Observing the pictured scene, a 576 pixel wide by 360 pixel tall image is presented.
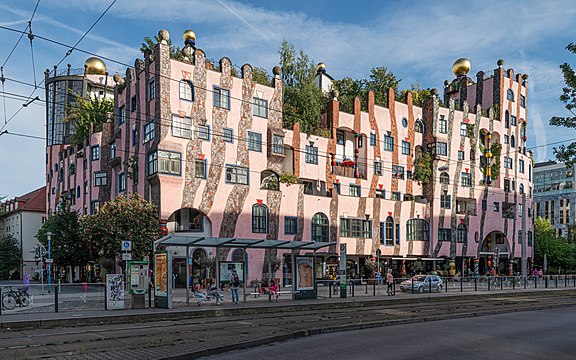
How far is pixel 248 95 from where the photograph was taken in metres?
46.9

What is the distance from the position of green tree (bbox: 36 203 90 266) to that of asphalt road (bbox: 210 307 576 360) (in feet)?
123

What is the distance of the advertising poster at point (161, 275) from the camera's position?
930 inches

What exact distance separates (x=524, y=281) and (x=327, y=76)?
35.6 metres

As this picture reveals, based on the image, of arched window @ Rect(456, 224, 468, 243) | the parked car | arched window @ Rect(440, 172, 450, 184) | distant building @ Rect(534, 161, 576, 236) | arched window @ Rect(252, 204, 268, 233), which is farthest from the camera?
distant building @ Rect(534, 161, 576, 236)

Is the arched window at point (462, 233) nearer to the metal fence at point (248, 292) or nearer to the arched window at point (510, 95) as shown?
the metal fence at point (248, 292)

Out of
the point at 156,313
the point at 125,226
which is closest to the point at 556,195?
the point at 125,226

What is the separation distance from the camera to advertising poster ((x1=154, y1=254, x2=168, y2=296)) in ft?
77.5

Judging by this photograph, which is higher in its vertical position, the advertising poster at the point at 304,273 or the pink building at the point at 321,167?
the pink building at the point at 321,167

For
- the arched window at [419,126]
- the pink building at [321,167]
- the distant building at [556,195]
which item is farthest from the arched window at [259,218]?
the distant building at [556,195]

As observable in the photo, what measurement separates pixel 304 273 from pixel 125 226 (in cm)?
1626

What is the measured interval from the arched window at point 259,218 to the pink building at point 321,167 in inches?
3.4

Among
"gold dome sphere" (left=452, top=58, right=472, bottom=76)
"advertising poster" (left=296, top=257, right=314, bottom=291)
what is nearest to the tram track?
"advertising poster" (left=296, top=257, right=314, bottom=291)

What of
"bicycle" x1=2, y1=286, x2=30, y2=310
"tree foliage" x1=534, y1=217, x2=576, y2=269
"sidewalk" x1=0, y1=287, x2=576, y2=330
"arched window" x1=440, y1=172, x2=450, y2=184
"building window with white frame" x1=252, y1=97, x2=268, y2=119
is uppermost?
"building window with white frame" x1=252, y1=97, x2=268, y2=119

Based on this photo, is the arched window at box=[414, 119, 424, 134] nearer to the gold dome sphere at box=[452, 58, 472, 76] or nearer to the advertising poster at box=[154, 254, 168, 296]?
the gold dome sphere at box=[452, 58, 472, 76]
